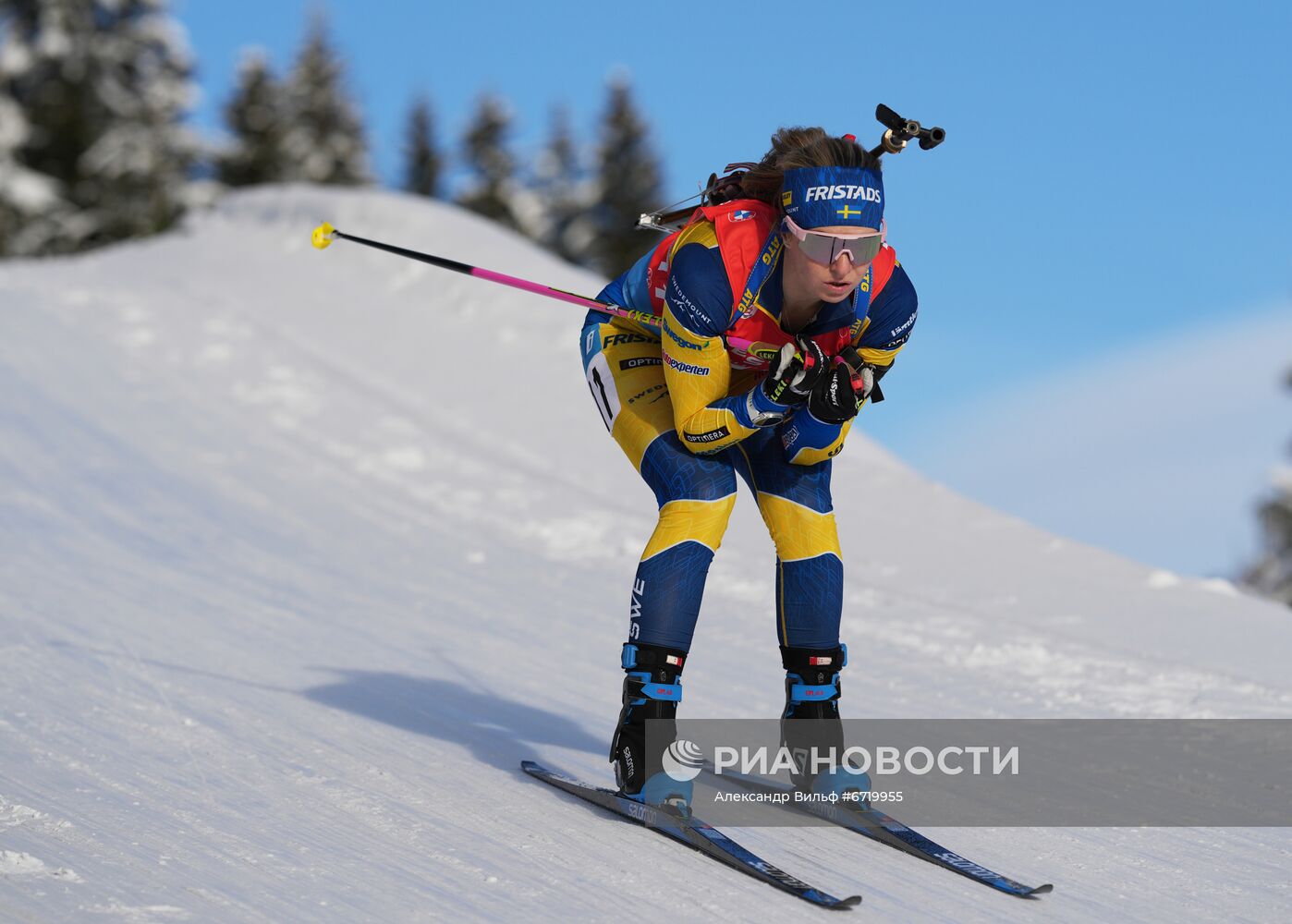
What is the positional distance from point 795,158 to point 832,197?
0.65 ft

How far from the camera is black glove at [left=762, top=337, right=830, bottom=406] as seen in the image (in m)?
3.15

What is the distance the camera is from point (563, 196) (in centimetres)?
3784

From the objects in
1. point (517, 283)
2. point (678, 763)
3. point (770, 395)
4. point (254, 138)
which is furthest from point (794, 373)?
point (254, 138)

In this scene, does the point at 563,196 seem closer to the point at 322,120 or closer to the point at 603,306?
the point at 322,120

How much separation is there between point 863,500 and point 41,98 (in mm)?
26727

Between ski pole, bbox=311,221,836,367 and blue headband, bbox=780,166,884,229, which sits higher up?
blue headband, bbox=780,166,884,229

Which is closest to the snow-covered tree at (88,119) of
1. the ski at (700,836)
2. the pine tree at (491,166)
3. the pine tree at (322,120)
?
the pine tree at (322,120)

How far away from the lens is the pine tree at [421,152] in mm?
40406

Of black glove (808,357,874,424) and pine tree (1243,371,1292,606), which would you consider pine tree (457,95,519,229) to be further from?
black glove (808,357,874,424)

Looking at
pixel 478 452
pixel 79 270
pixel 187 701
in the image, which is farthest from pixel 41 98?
pixel 187 701

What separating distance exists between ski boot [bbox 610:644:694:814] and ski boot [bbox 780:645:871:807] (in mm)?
360

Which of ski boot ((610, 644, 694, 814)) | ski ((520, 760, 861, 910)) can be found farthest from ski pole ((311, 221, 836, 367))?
ski ((520, 760, 861, 910))

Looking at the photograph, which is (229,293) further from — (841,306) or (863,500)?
(841,306)

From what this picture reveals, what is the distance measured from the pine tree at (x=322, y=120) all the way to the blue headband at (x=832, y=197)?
34.8 metres
